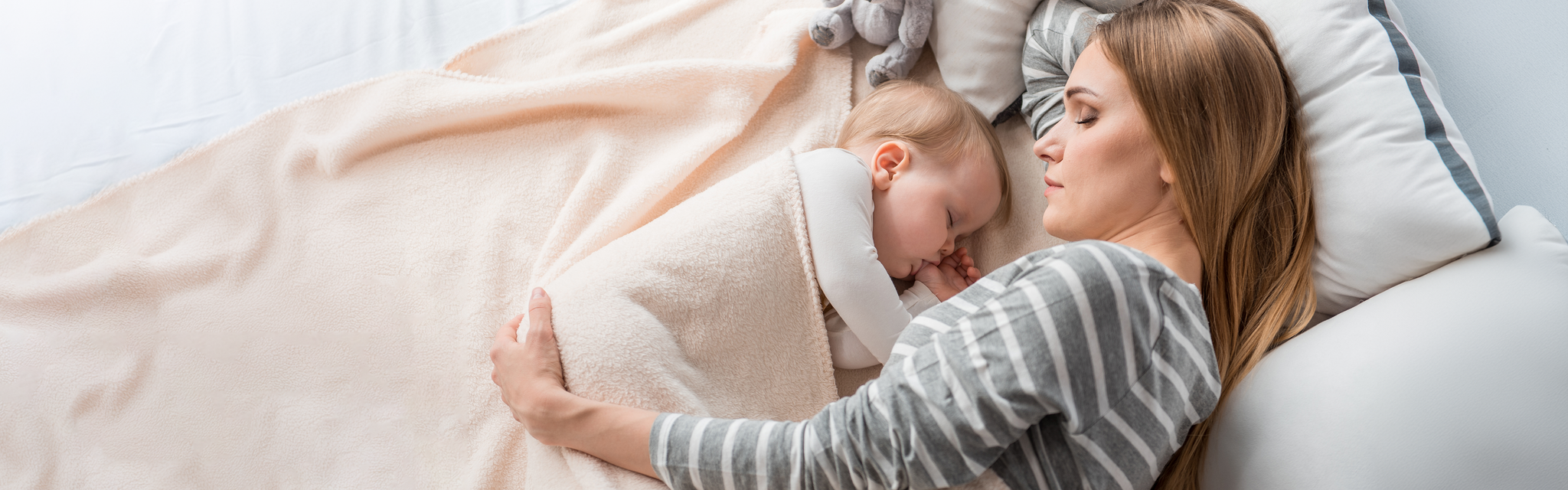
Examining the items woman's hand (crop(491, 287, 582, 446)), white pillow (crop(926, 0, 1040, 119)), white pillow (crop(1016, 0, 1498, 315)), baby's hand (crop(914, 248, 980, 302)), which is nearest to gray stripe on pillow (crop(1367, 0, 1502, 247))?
white pillow (crop(1016, 0, 1498, 315))

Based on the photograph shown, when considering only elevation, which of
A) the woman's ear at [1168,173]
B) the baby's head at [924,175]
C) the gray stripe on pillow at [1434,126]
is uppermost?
the gray stripe on pillow at [1434,126]

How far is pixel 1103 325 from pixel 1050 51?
30.7 inches

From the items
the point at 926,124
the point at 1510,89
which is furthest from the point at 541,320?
the point at 1510,89

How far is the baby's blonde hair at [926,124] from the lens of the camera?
152 centimetres

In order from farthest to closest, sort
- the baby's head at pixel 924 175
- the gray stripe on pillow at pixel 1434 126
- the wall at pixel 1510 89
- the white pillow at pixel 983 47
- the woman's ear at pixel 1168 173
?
the white pillow at pixel 983 47 < the baby's head at pixel 924 175 < the wall at pixel 1510 89 < the woman's ear at pixel 1168 173 < the gray stripe on pillow at pixel 1434 126

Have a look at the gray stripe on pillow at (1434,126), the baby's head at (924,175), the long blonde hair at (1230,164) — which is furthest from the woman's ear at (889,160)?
→ the gray stripe on pillow at (1434,126)

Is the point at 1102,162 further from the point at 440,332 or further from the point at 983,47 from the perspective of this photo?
the point at 440,332

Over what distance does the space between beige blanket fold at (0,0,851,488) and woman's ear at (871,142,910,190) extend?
7.4 inches

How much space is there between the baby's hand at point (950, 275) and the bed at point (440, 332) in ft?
0.27

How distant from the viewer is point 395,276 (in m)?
1.46

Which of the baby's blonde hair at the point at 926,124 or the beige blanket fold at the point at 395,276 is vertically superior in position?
the baby's blonde hair at the point at 926,124

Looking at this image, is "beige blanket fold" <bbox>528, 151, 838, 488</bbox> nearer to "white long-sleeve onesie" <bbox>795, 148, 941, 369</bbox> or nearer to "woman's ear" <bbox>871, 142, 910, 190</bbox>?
"white long-sleeve onesie" <bbox>795, 148, 941, 369</bbox>

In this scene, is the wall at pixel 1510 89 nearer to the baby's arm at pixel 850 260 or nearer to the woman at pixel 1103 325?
the woman at pixel 1103 325

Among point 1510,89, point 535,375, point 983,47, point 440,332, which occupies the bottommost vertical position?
point 440,332
